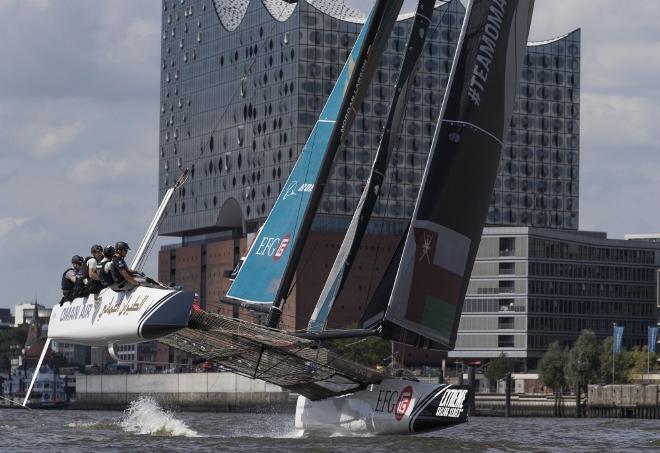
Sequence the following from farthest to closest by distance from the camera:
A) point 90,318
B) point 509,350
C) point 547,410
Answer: point 509,350 < point 547,410 < point 90,318

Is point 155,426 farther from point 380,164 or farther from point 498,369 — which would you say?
point 498,369

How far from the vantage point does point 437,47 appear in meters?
153

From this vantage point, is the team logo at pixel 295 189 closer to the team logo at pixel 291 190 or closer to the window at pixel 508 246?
the team logo at pixel 291 190

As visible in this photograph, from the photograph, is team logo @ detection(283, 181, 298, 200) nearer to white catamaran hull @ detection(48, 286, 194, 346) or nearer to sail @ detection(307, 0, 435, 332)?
sail @ detection(307, 0, 435, 332)

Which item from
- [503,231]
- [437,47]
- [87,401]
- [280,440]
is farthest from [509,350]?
[280,440]

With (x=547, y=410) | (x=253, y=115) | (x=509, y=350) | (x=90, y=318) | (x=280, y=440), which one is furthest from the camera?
(x=253, y=115)

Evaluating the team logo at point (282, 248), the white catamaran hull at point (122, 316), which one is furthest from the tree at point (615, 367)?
the white catamaran hull at point (122, 316)

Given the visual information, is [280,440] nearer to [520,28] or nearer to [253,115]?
[520,28]

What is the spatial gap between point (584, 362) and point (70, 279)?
84660 millimetres

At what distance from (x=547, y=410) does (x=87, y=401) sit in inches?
2214

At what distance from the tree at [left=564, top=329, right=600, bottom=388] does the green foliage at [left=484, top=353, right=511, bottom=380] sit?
12.6 meters

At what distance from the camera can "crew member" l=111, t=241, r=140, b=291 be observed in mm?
35875

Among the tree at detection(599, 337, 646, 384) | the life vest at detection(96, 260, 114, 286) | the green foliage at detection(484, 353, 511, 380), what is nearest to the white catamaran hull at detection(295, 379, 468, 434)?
the life vest at detection(96, 260, 114, 286)

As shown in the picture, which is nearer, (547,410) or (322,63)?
(547,410)
